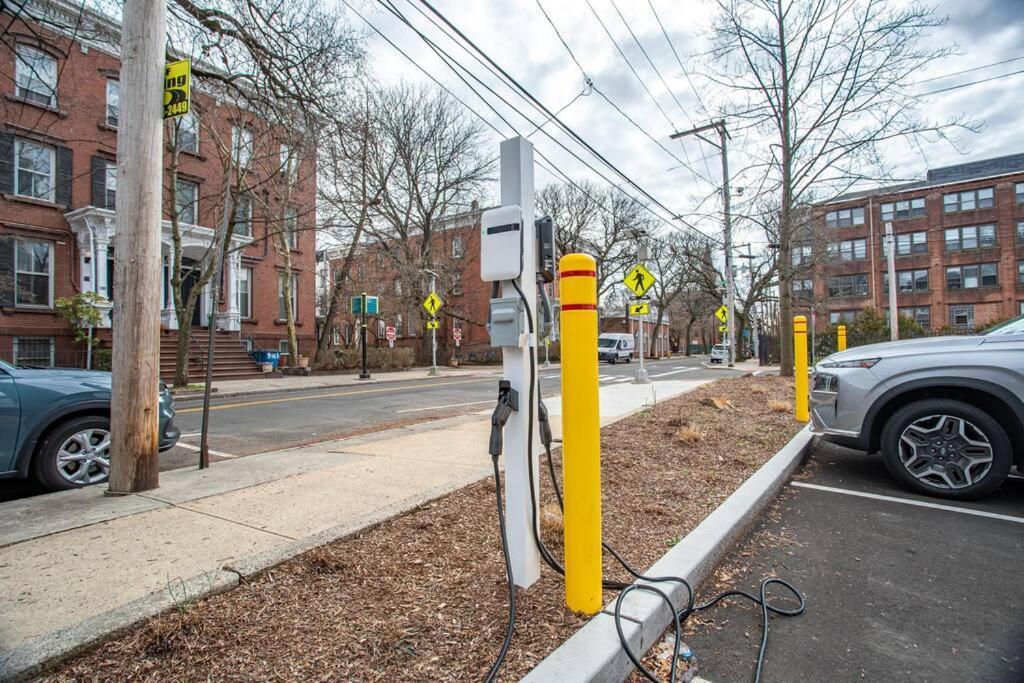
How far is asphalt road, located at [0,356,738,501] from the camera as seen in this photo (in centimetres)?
662

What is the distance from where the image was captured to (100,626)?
6.98 feet

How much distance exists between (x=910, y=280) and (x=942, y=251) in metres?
2.81

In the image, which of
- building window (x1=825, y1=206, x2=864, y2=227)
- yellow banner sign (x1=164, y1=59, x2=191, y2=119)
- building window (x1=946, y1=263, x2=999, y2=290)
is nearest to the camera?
yellow banner sign (x1=164, y1=59, x2=191, y2=119)

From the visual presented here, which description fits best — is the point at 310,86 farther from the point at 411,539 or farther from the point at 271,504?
the point at 411,539

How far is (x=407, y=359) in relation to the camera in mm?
27719

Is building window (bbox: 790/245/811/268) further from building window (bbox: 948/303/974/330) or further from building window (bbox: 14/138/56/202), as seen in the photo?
building window (bbox: 14/138/56/202)

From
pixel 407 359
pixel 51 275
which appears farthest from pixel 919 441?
pixel 407 359

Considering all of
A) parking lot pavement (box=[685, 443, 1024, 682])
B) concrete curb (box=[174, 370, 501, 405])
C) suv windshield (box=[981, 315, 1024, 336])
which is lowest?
parking lot pavement (box=[685, 443, 1024, 682])

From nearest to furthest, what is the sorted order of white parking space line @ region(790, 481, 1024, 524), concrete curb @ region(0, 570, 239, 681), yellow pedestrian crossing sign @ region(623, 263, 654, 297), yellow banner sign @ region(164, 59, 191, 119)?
concrete curb @ region(0, 570, 239, 681)
white parking space line @ region(790, 481, 1024, 524)
yellow banner sign @ region(164, 59, 191, 119)
yellow pedestrian crossing sign @ region(623, 263, 654, 297)

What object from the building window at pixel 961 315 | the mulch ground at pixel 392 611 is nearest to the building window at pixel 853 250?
the building window at pixel 961 315

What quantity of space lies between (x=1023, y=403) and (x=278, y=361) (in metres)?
23.5

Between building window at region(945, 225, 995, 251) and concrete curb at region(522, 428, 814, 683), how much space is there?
4678 centimetres

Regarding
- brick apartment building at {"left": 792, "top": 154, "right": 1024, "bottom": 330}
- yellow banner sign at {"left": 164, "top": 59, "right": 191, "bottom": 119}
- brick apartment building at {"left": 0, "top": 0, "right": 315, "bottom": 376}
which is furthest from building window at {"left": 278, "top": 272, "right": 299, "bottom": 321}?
brick apartment building at {"left": 792, "top": 154, "right": 1024, "bottom": 330}

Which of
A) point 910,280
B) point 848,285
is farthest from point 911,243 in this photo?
point 848,285
